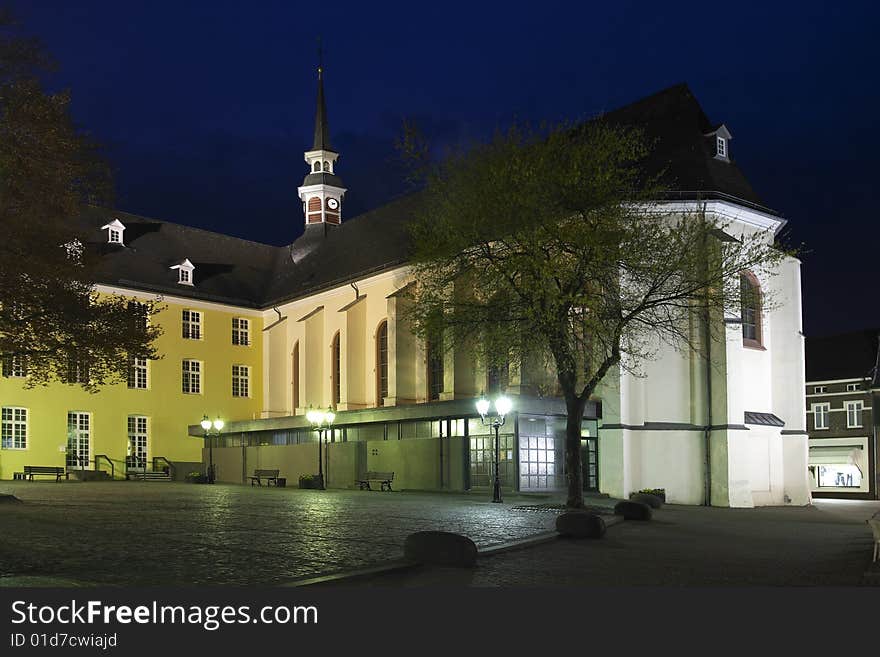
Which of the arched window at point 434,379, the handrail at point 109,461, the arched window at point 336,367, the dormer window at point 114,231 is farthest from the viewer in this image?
the dormer window at point 114,231

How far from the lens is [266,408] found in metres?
57.8

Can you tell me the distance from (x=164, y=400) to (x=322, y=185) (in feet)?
58.1

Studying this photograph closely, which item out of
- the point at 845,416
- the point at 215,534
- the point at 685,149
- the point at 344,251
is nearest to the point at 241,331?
the point at 344,251

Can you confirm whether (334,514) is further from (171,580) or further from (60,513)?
(171,580)

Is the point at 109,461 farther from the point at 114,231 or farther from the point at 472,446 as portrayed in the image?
the point at 472,446

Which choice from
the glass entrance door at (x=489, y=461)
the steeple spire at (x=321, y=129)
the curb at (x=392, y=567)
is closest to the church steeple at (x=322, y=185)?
the steeple spire at (x=321, y=129)

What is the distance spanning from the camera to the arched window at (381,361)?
4941 centimetres

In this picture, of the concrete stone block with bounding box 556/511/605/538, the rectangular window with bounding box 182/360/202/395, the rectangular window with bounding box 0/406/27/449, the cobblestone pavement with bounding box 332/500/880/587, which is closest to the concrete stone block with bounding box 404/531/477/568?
the cobblestone pavement with bounding box 332/500/880/587

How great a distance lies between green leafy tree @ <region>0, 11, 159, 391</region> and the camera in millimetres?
23953

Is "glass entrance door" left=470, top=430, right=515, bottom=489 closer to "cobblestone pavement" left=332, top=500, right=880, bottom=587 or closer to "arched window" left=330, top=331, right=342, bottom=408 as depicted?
"cobblestone pavement" left=332, top=500, right=880, bottom=587

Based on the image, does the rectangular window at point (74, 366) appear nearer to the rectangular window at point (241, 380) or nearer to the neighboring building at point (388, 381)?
the neighboring building at point (388, 381)

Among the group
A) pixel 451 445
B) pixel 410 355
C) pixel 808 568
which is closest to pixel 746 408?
pixel 451 445

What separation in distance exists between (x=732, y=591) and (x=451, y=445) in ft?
88.3

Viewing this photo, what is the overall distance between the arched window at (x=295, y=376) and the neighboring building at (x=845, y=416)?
31.6 metres
